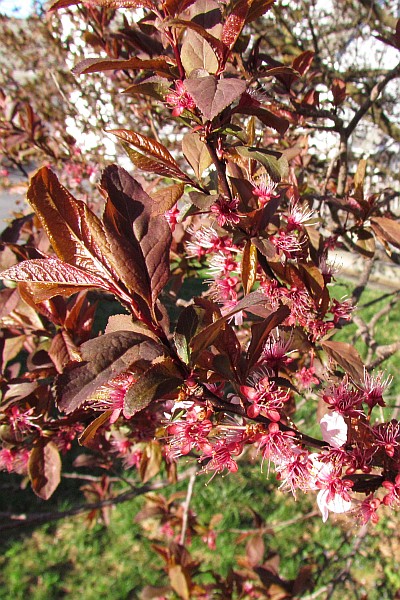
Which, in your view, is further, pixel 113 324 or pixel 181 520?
pixel 181 520

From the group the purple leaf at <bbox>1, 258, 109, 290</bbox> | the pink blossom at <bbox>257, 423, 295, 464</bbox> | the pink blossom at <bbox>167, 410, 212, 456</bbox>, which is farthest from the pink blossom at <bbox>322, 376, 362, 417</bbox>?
the purple leaf at <bbox>1, 258, 109, 290</bbox>

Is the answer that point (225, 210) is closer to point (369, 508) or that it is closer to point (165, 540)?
point (369, 508)

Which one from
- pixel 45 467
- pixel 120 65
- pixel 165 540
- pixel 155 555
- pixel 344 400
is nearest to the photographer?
pixel 120 65

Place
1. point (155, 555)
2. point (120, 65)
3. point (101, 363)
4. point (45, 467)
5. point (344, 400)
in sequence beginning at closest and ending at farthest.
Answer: point (101, 363)
point (120, 65)
point (344, 400)
point (45, 467)
point (155, 555)

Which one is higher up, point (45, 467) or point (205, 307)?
point (205, 307)

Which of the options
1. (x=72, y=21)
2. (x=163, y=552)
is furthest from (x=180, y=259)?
(x=72, y=21)

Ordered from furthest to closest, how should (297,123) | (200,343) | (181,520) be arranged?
(181,520)
(297,123)
(200,343)

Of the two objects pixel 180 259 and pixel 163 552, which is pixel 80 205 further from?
pixel 163 552

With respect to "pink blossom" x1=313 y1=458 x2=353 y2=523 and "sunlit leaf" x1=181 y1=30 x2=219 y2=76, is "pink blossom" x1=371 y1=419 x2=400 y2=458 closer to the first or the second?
"pink blossom" x1=313 y1=458 x2=353 y2=523

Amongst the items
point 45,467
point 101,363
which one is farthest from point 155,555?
point 101,363

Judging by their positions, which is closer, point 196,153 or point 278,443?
point 278,443

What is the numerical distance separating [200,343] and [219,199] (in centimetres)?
39

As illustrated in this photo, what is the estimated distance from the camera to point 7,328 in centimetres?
154

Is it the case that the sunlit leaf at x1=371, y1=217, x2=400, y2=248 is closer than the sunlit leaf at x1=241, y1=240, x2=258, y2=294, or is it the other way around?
the sunlit leaf at x1=241, y1=240, x2=258, y2=294
